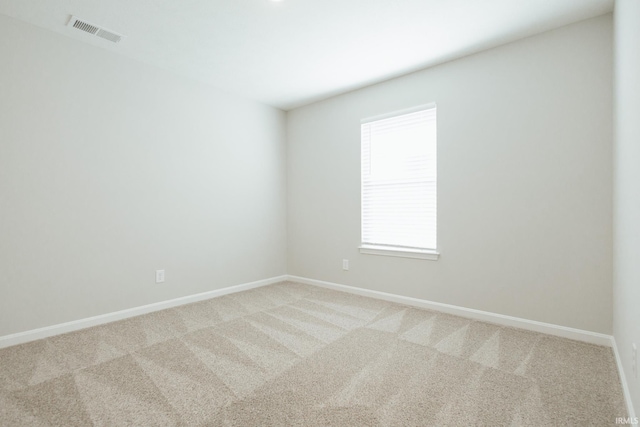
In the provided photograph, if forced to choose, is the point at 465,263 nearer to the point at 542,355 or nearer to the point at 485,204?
the point at 485,204

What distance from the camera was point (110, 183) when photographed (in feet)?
9.81

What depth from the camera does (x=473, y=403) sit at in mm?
1683

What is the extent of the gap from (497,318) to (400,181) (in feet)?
5.41

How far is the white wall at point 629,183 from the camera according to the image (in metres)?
1.40

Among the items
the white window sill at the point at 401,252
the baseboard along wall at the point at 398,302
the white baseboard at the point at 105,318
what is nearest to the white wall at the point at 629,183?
the baseboard along wall at the point at 398,302

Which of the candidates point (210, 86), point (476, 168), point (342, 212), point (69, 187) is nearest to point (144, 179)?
point (69, 187)

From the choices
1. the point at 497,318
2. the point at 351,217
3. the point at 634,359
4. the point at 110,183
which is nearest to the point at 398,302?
the point at 497,318

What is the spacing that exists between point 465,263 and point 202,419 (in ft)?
8.37

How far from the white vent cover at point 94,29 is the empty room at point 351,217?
0.02 m

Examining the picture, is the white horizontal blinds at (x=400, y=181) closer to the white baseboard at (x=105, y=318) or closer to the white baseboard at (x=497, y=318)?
the white baseboard at (x=497, y=318)

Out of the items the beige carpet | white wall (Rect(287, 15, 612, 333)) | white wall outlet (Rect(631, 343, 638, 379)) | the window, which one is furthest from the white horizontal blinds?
white wall outlet (Rect(631, 343, 638, 379))

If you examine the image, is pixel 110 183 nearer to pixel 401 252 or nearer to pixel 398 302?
pixel 401 252

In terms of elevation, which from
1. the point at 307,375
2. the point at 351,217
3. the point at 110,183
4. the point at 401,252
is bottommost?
the point at 307,375

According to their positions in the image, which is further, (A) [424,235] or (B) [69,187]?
(A) [424,235]
